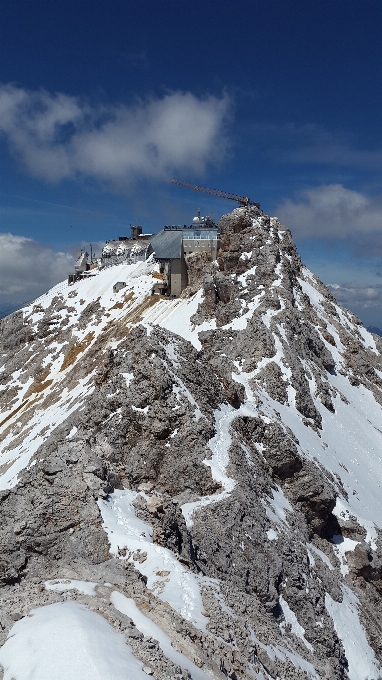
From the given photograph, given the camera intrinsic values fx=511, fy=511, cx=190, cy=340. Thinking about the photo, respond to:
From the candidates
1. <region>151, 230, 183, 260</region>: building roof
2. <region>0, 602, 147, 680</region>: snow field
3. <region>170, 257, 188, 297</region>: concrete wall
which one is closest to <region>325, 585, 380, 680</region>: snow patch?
<region>0, 602, 147, 680</region>: snow field

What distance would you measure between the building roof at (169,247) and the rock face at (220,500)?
81.0 ft

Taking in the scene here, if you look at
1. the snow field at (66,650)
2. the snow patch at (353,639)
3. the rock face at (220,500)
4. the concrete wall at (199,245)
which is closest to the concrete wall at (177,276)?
the concrete wall at (199,245)

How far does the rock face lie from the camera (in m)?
14.0

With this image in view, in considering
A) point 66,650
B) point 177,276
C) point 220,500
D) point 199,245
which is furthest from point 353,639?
point 199,245

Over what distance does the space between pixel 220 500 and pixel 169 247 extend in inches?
2552

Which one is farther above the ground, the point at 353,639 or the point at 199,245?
the point at 199,245

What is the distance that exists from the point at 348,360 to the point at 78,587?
177 feet

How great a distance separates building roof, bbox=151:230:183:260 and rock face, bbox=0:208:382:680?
2469 cm

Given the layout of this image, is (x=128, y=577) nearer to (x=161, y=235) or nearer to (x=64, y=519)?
(x=64, y=519)

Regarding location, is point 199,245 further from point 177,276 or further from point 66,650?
point 66,650

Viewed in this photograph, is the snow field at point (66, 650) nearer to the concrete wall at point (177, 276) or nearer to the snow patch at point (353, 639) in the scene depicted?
the snow patch at point (353, 639)

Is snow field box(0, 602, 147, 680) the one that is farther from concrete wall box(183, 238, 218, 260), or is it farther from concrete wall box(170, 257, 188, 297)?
concrete wall box(183, 238, 218, 260)

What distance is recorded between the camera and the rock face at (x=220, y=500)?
→ 14.0 m

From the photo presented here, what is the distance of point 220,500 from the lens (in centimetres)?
2291
